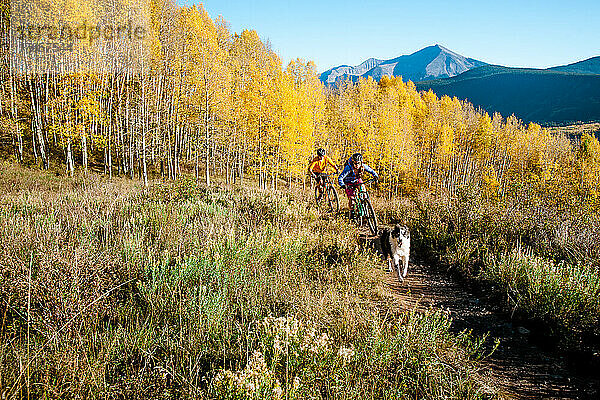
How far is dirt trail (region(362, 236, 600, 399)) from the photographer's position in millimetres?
3271

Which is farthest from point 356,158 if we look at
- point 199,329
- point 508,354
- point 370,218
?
point 199,329

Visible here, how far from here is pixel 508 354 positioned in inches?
153

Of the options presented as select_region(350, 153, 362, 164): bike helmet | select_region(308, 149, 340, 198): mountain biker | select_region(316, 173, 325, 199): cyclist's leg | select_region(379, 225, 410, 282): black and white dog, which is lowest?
select_region(379, 225, 410, 282): black and white dog

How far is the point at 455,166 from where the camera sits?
5084 cm

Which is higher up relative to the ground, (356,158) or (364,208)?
(356,158)

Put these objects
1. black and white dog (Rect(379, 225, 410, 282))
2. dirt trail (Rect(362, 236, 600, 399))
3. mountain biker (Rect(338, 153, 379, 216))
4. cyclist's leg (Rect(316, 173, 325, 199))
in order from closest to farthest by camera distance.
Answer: dirt trail (Rect(362, 236, 600, 399)) < black and white dog (Rect(379, 225, 410, 282)) < mountain biker (Rect(338, 153, 379, 216)) < cyclist's leg (Rect(316, 173, 325, 199))

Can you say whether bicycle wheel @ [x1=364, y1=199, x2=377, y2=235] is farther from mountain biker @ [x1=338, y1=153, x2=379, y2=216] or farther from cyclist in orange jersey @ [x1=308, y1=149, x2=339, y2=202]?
cyclist in orange jersey @ [x1=308, y1=149, x2=339, y2=202]

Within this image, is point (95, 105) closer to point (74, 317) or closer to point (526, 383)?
point (74, 317)

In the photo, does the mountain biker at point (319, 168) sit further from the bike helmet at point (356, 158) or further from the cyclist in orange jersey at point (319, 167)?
the bike helmet at point (356, 158)

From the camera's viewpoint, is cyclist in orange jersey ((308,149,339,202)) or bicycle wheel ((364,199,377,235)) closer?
bicycle wheel ((364,199,377,235))

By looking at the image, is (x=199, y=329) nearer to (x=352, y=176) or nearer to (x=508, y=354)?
(x=508, y=354)

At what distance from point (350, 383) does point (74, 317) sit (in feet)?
8.39

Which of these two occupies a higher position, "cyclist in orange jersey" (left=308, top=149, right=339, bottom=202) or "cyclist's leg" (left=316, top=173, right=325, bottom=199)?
"cyclist in orange jersey" (left=308, top=149, right=339, bottom=202)

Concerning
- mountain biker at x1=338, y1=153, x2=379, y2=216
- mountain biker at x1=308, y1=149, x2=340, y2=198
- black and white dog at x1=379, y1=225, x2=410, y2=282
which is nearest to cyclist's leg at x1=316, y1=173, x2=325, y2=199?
mountain biker at x1=308, y1=149, x2=340, y2=198
